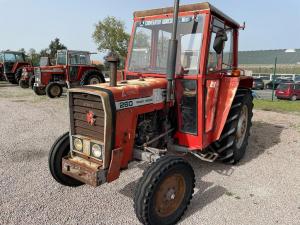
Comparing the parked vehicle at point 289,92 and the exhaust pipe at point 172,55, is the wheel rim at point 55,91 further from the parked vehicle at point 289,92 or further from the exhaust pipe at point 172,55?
the parked vehicle at point 289,92

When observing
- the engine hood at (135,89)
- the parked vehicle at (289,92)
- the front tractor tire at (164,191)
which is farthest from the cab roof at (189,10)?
the parked vehicle at (289,92)

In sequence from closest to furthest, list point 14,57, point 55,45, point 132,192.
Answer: point 132,192, point 14,57, point 55,45

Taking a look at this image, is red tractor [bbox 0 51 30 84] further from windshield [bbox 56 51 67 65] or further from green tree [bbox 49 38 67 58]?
green tree [bbox 49 38 67 58]

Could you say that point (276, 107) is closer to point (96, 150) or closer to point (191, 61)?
point (191, 61)

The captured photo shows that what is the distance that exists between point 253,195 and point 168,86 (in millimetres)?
1786

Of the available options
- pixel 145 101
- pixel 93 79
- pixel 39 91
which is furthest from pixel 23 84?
pixel 145 101

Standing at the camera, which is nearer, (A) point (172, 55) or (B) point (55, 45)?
(A) point (172, 55)

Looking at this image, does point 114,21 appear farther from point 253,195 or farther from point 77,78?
point 253,195

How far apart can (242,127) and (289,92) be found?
15722 mm

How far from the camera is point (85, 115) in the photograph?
11.0 ft

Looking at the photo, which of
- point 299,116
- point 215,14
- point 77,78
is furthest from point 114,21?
point 215,14

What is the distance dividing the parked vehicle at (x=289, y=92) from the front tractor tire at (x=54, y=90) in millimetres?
13972

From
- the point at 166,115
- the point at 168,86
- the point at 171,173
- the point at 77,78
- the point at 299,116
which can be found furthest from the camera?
the point at 77,78

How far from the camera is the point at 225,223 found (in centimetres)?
319
